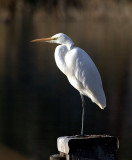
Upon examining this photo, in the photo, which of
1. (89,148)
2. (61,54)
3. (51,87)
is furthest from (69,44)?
(51,87)

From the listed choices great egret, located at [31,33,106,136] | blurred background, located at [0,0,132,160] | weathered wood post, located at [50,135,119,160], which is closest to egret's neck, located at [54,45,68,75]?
great egret, located at [31,33,106,136]

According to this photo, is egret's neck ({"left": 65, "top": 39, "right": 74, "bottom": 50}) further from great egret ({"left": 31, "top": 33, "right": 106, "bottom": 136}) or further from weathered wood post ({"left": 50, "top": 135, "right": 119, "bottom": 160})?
weathered wood post ({"left": 50, "top": 135, "right": 119, "bottom": 160})

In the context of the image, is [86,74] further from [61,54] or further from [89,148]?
[89,148]

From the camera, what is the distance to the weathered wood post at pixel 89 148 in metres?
2.32

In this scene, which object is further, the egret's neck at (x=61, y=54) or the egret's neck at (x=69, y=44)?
the egret's neck at (x=61, y=54)

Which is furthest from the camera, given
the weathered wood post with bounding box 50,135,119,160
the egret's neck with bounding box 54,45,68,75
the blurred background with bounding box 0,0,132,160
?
the blurred background with bounding box 0,0,132,160

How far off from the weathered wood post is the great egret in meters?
1.16

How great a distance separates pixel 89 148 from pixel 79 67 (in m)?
1.38

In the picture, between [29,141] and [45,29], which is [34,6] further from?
[29,141]

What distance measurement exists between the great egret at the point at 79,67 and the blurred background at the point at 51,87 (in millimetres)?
814

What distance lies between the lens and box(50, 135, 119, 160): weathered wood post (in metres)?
2.32

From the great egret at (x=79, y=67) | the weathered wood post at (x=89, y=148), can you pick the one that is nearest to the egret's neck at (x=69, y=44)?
the great egret at (x=79, y=67)

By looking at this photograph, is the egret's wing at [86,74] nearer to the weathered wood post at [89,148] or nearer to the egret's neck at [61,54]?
the egret's neck at [61,54]

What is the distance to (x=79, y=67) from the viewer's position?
3678mm
